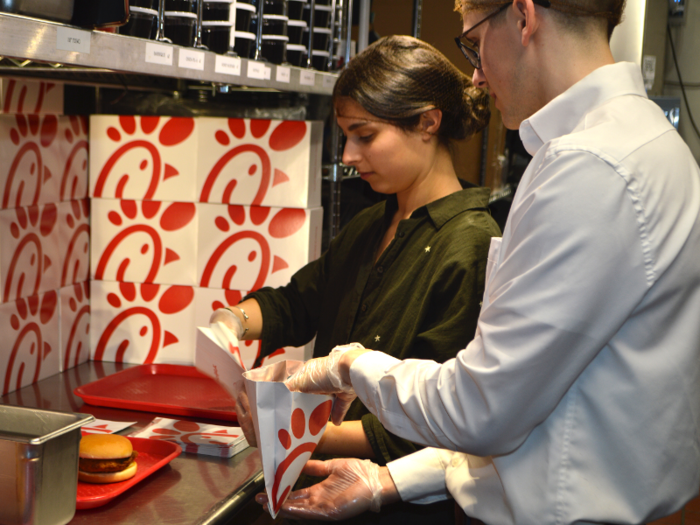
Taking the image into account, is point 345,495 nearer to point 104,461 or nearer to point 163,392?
point 104,461

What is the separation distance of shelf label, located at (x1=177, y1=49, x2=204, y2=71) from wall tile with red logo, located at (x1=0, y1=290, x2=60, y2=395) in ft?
2.90

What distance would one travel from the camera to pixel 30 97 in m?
1.84

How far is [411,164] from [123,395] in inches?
39.7

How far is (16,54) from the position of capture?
92 centimetres

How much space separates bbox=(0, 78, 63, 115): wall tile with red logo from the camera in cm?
174

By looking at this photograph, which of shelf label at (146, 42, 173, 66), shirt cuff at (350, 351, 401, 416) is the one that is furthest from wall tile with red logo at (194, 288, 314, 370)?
shirt cuff at (350, 351, 401, 416)

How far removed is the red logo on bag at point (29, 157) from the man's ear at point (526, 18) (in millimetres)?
1398

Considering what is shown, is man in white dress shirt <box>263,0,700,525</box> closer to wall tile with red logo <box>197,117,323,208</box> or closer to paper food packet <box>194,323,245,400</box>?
paper food packet <box>194,323,245,400</box>

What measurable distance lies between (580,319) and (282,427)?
54cm

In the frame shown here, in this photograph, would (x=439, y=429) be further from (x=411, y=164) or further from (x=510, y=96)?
(x=411, y=164)

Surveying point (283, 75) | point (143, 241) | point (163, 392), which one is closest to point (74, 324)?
point (143, 241)

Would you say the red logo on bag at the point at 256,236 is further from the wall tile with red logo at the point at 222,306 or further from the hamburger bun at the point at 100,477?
the hamburger bun at the point at 100,477

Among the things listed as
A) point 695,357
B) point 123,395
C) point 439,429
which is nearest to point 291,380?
point 439,429

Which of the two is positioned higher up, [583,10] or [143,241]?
[583,10]
